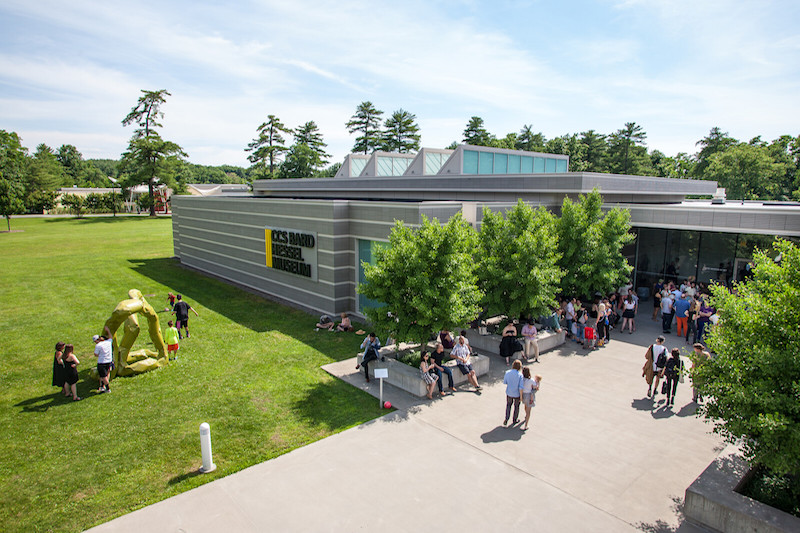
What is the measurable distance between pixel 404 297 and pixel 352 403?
324cm

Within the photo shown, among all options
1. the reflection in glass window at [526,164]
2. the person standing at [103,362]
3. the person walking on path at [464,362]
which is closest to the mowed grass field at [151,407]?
the person standing at [103,362]

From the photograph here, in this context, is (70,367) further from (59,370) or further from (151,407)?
(151,407)

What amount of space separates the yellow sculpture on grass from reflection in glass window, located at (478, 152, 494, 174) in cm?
2004

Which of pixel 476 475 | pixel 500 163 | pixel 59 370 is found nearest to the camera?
pixel 476 475

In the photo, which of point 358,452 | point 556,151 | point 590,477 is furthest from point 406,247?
point 556,151

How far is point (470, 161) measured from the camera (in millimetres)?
28188

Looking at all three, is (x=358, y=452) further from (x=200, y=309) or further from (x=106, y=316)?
(x=106, y=316)

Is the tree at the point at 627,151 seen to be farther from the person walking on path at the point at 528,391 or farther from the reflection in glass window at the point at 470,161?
the person walking on path at the point at 528,391

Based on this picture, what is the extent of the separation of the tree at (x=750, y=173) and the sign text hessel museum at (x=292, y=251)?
173 feet

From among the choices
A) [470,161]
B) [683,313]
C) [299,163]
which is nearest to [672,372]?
[683,313]

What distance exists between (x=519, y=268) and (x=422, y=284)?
4.15m

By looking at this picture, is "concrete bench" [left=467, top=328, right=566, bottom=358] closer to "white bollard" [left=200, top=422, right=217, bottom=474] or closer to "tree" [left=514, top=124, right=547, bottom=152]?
"white bollard" [left=200, top=422, right=217, bottom=474]

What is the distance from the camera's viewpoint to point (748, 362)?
753 cm

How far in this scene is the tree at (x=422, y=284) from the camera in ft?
43.1
